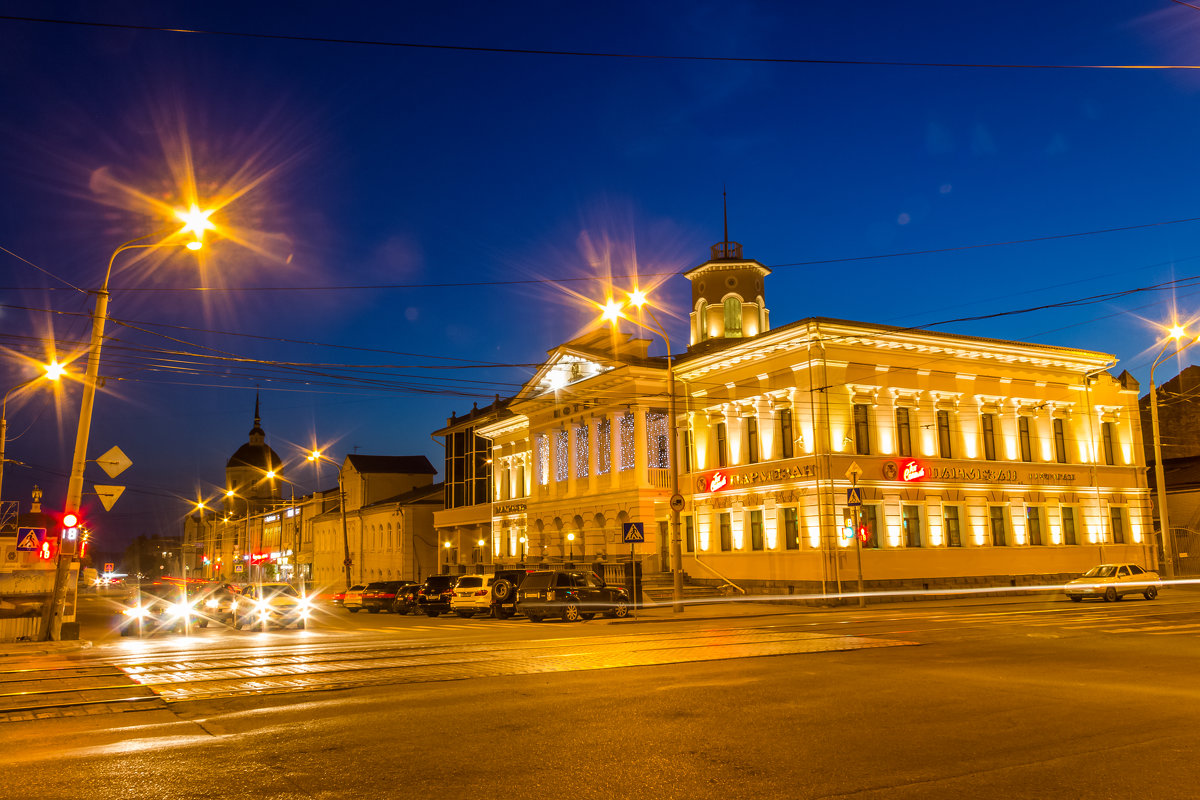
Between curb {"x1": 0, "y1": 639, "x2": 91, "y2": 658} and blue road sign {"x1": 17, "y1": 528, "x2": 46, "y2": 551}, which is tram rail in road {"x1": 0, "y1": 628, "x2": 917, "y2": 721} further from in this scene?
blue road sign {"x1": 17, "y1": 528, "x2": 46, "y2": 551}

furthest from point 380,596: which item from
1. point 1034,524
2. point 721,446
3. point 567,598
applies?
point 1034,524

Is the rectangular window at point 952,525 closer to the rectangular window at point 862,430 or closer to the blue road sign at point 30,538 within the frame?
the rectangular window at point 862,430

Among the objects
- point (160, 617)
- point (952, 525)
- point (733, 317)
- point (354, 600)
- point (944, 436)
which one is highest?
point (733, 317)

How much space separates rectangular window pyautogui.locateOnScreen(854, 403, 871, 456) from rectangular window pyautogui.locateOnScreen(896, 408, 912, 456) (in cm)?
162

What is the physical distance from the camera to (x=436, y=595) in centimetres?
3650

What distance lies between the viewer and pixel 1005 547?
40.3 m

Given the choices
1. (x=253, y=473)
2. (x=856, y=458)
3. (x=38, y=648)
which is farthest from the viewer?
(x=253, y=473)

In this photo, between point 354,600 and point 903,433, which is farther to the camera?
point 354,600

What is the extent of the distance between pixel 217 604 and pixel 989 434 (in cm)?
3228

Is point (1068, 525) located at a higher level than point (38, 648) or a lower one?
higher

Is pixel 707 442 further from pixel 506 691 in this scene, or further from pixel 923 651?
pixel 506 691

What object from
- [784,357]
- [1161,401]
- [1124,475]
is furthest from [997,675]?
[1161,401]

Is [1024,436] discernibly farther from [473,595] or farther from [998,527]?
[473,595]

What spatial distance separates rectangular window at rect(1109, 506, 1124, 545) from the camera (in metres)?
44.4
